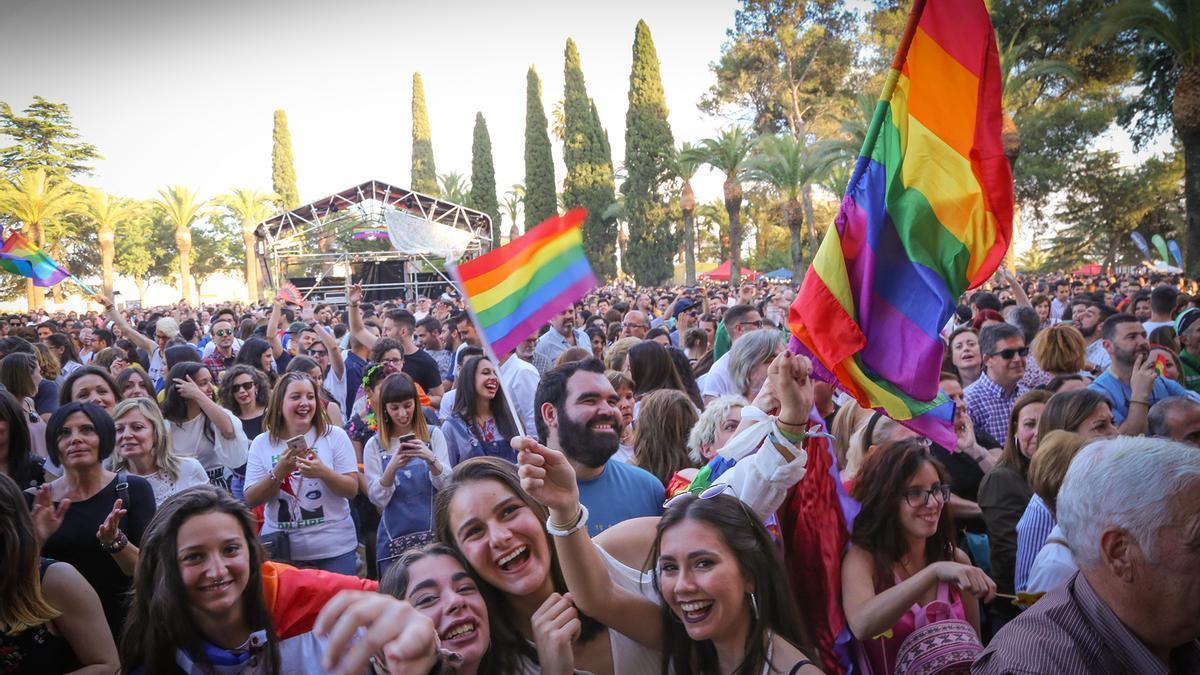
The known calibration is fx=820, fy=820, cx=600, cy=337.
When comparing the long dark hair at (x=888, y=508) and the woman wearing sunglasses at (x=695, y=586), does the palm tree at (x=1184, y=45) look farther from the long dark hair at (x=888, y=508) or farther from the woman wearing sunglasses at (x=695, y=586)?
the woman wearing sunglasses at (x=695, y=586)

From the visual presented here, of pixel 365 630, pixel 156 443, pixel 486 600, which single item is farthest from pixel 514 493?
pixel 156 443

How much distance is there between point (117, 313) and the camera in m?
9.27

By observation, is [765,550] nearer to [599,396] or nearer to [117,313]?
[599,396]

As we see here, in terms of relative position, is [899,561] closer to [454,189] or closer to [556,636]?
[556,636]

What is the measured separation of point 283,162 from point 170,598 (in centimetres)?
6906

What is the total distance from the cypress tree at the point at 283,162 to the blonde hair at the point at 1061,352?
65764mm

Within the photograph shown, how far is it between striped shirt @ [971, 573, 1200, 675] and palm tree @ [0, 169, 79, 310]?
3964 centimetres

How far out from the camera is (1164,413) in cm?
427

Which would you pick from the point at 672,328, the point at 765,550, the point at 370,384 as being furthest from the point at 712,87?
the point at 765,550

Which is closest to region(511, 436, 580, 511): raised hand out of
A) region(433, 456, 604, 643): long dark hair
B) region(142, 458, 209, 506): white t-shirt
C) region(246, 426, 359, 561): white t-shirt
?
region(433, 456, 604, 643): long dark hair

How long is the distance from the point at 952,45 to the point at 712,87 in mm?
43983

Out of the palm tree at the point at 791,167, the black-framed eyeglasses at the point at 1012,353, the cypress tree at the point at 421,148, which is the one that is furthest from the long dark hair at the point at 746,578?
the cypress tree at the point at 421,148

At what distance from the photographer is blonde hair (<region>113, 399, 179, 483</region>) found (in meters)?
4.71

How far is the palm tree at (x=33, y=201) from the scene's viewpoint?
34.6 meters
